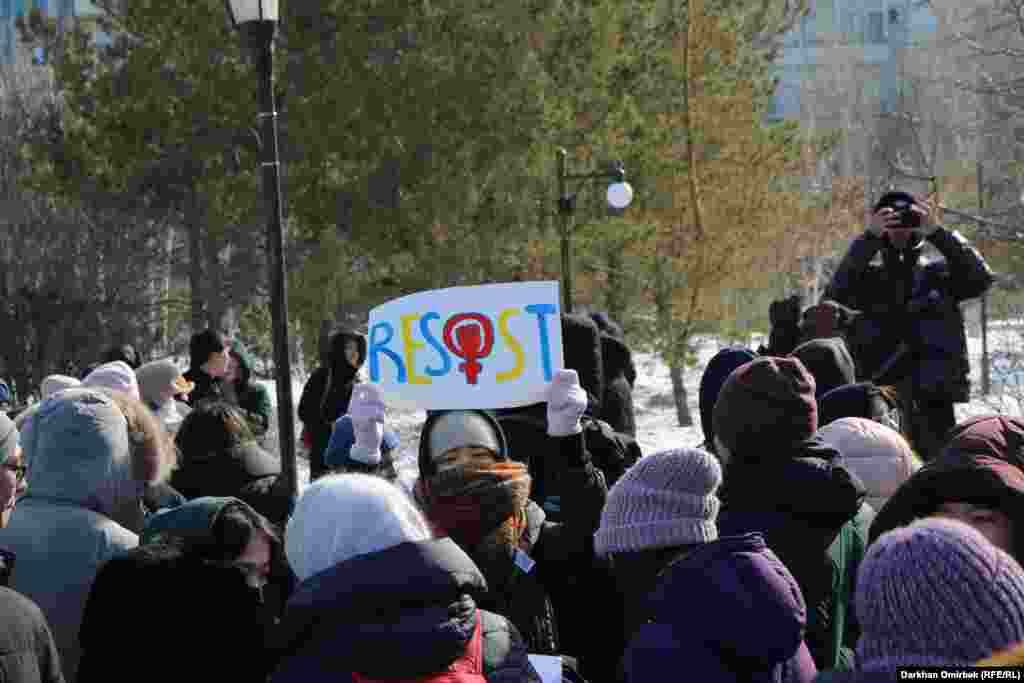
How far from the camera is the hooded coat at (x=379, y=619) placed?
245cm

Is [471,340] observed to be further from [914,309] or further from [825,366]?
[914,309]

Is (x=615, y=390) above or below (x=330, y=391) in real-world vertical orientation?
above

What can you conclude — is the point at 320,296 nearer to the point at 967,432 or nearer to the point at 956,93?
the point at 967,432

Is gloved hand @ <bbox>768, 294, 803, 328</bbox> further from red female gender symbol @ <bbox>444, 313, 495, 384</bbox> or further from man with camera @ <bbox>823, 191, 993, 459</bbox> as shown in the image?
red female gender symbol @ <bbox>444, 313, 495, 384</bbox>

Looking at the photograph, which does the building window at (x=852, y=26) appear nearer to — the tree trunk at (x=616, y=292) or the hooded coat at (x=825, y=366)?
the tree trunk at (x=616, y=292)

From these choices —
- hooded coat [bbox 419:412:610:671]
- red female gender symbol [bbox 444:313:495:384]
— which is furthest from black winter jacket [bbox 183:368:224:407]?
hooded coat [bbox 419:412:610:671]

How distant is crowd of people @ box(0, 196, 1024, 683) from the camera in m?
2.46

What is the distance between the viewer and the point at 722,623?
2598mm

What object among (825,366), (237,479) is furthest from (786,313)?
(237,479)

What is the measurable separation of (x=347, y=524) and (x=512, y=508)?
0.93 meters

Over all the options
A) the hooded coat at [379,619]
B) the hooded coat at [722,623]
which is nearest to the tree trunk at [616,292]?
the hooded coat at [722,623]

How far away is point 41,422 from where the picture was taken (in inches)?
149

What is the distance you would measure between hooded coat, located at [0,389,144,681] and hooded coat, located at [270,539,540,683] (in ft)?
4.14

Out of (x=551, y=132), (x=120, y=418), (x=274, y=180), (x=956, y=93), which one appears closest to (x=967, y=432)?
(x=120, y=418)
